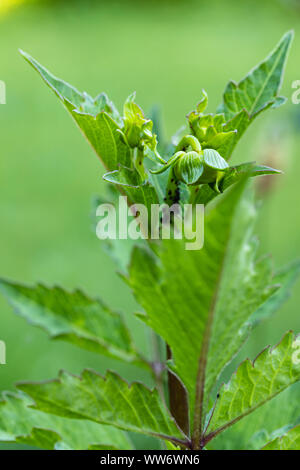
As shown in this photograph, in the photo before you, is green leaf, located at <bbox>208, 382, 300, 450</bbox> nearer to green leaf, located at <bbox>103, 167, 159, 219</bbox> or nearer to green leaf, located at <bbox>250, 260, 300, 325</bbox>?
green leaf, located at <bbox>250, 260, 300, 325</bbox>

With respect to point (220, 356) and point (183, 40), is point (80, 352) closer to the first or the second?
point (220, 356)

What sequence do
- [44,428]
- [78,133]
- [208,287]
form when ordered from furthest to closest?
[78,133]
[44,428]
[208,287]

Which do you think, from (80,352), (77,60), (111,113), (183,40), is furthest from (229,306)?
(183,40)

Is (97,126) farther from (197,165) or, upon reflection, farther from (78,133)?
(78,133)

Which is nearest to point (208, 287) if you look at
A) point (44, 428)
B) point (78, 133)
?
point (44, 428)

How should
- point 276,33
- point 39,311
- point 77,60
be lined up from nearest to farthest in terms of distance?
point 39,311
point 77,60
point 276,33
